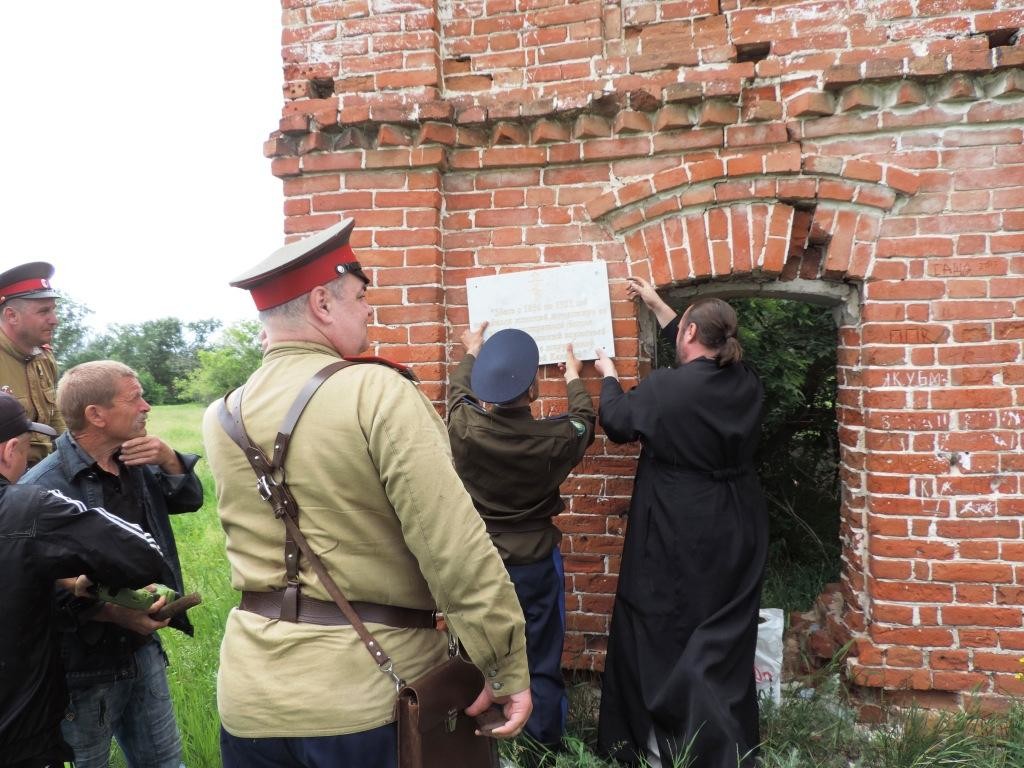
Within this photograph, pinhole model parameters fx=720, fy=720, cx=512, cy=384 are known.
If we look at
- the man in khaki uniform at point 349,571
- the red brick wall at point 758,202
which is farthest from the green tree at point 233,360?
the man in khaki uniform at point 349,571

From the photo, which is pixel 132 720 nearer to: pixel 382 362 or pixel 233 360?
pixel 382 362

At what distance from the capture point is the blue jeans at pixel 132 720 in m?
2.43

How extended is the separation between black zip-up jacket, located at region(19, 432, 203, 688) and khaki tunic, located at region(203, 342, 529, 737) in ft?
2.17

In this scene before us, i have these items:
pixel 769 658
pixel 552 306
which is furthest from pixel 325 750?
pixel 769 658

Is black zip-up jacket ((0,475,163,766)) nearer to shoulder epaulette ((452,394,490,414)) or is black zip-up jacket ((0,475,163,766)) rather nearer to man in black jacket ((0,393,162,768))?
man in black jacket ((0,393,162,768))

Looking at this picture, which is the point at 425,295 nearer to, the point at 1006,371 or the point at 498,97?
the point at 498,97

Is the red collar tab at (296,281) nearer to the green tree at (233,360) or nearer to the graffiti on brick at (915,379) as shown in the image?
the graffiti on brick at (915,379)

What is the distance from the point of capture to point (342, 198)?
11.4 ft

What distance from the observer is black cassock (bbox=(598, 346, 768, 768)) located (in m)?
2.92

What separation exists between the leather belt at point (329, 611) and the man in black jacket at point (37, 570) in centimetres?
53

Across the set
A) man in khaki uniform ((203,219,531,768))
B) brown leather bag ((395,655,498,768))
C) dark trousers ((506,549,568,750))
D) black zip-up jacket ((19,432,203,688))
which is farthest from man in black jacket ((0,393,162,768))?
dark trousers ((506,549,568,750))

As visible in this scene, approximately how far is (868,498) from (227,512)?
2704mm

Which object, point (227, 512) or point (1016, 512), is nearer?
point (227, 512)

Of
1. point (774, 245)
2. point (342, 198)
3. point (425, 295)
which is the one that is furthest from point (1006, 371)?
point (342, 198)
